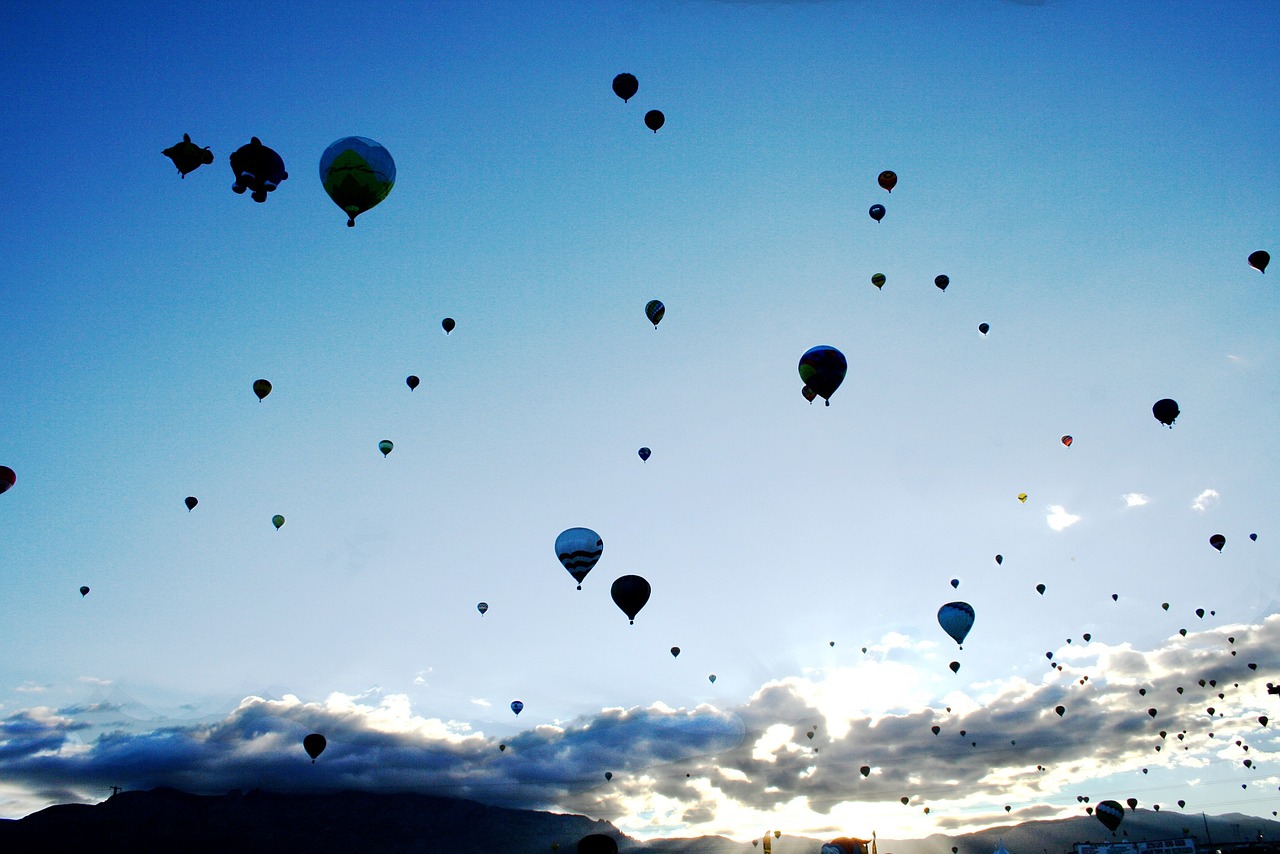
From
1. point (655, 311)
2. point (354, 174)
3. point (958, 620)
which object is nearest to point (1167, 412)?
point (958, 620)

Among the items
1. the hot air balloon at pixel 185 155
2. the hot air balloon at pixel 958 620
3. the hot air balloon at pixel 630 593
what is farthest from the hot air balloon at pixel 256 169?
the hot air balloon at pixel 958 620

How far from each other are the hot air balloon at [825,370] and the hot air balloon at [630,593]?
11832 mm

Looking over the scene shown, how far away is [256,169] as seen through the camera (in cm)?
2534

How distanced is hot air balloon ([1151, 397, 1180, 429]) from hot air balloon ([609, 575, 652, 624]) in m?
27.9

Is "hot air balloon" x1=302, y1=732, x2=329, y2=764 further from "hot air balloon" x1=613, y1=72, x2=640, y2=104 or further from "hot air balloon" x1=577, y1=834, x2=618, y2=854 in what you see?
A: "hot air balloon" x1=613, y1=72, x2=640, y2=104

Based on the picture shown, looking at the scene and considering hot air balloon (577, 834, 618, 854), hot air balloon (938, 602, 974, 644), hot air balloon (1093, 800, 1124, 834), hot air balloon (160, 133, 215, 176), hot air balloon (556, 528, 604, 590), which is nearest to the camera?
hot air balloon (160, 133, 215, 176)

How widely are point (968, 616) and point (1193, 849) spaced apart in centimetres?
14571

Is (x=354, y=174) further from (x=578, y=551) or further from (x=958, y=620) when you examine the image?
(x=958, y=620)

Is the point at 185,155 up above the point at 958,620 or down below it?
above

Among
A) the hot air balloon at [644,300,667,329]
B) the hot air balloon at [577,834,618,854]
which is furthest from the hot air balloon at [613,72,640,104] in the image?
the hot air balloon at [577,834,618,854]

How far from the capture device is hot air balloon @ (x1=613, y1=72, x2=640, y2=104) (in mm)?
33875

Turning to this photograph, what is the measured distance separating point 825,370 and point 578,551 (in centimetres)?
1339

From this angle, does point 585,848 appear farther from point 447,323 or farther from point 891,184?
point 891,184

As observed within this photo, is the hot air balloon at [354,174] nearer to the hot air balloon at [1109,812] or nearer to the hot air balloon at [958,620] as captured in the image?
the hot air balloon at [958,620]
